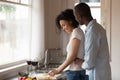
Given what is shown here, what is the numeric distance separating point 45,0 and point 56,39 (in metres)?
0.60

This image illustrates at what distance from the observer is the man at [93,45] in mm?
2295

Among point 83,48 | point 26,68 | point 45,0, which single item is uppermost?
point 45,0

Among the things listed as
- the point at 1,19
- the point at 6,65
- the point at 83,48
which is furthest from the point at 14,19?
the point at 83,48

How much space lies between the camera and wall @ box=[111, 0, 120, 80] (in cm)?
355

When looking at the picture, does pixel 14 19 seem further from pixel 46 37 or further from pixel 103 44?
pixel 103 44

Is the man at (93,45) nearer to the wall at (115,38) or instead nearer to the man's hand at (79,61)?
the man's hand at (79,61)

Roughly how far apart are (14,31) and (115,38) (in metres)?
1.36

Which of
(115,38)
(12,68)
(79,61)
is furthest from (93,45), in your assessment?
(115,38)

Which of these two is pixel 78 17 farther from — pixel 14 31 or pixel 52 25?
pixel 52 25

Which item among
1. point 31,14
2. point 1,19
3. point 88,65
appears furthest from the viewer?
point 31,14

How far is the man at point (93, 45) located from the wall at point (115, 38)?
1.19m

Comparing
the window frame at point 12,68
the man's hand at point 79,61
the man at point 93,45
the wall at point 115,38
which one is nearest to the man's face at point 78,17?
the man at point 93,45

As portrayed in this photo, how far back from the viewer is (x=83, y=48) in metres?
2.29

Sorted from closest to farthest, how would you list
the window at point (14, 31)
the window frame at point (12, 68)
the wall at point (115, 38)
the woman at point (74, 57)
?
the woman at point (74, 57)
the window frame at point (12, 68)
the window at point (14, 31)
the wall at point (115, 38)
